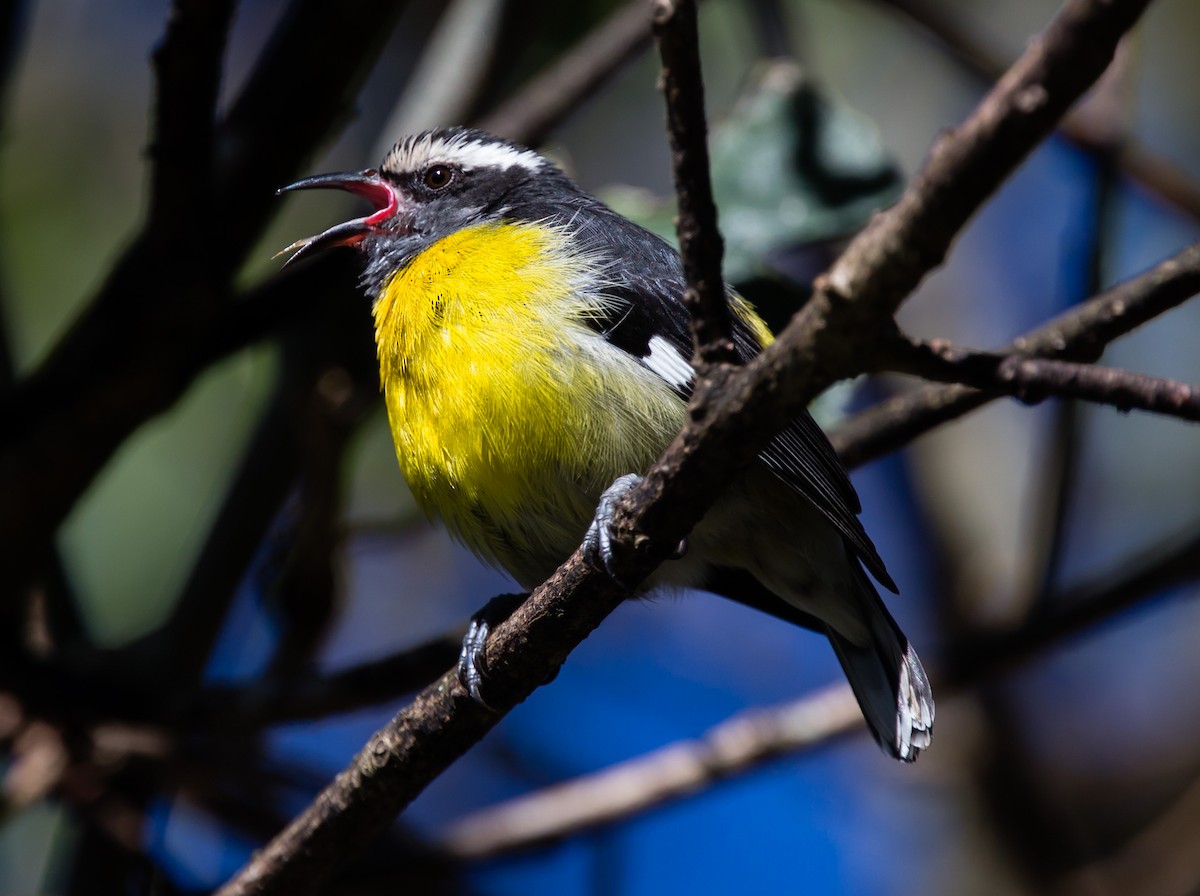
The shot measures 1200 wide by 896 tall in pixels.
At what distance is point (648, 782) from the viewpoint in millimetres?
3494

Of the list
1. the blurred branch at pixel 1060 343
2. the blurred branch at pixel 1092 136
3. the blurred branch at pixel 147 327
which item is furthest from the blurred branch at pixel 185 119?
the blurred branch at pixel 1092 136

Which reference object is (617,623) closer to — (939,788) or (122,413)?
(939,788)

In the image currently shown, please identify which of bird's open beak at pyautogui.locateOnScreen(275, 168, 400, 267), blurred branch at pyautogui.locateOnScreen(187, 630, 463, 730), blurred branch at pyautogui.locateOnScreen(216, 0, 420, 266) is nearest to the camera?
blurred branch at pyautogui.locateOnScreen(187, 630, 463, 730)

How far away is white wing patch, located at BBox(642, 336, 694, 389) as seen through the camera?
2711mm

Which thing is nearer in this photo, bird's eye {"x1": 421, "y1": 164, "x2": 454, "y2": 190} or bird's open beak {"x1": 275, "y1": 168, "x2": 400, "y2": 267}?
bird's open beak {"x1": 275, "y1": 168, "x2": 400, "y2": 267}

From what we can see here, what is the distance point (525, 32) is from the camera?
4.46 meters

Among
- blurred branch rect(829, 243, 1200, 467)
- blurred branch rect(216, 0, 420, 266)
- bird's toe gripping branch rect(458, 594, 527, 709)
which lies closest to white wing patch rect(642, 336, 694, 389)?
blurred branch rect(829, 243, 1200, 467)

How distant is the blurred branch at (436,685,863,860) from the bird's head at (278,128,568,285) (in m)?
1.51

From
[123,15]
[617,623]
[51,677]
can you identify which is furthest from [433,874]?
[123,15]

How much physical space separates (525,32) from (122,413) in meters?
2.12

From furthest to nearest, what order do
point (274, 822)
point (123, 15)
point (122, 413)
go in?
1. point (123, 15)
2. point (274, 822)
3. point (122, 413)

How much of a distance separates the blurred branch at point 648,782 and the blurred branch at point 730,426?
42.8 inches

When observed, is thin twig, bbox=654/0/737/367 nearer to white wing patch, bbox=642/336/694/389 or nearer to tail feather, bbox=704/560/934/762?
white wing patch, bbox=642/336/694/389

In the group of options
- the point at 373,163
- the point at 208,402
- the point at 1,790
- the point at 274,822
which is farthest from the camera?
the point at 208,402
